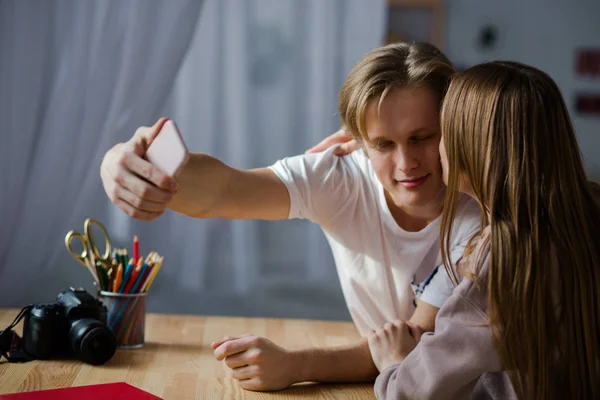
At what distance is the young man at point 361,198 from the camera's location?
1.11 metres

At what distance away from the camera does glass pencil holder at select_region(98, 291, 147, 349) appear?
1307mm

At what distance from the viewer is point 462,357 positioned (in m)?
0.92

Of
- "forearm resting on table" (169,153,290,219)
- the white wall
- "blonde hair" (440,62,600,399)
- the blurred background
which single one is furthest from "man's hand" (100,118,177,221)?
the white wall

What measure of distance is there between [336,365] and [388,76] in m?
0.47

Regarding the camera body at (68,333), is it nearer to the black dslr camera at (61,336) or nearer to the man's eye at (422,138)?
the black dslr camera at (61,336)

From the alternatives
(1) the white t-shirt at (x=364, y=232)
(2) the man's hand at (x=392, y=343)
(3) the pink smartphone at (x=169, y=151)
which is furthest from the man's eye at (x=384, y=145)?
(3) the pink smartphone at (x=169, y=151)

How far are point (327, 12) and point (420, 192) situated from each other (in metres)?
1.48

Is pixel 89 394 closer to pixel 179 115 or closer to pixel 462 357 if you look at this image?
pixel 462 357

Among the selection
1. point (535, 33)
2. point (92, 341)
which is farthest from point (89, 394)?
point (535, 33)

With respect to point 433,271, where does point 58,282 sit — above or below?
below

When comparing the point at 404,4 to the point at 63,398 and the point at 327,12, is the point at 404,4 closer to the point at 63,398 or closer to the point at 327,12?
the point at 327,12

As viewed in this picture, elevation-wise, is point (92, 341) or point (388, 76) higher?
point (388, 76)

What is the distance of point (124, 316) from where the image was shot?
131cm

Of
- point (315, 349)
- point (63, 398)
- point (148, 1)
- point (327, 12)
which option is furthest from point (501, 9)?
point (63, 398)
